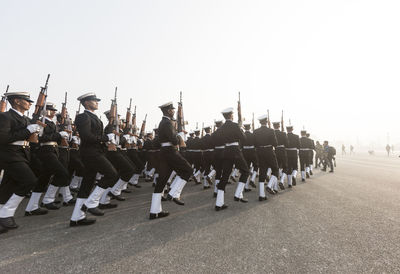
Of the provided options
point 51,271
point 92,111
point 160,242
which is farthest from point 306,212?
point 92,111

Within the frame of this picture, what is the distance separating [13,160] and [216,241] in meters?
3.67

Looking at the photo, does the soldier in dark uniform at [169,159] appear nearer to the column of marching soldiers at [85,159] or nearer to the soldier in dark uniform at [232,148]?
the column of marching soldiers at [85,159]

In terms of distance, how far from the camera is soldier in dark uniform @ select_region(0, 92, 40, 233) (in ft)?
12.5

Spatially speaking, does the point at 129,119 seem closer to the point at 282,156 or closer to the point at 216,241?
the point at 282,156

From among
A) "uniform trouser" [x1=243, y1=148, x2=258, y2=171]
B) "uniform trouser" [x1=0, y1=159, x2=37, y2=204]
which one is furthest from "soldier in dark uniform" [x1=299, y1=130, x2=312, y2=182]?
"uniform trouser" [x1=0, y1=159, x2=37, y2=204]

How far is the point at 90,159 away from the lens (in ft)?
14.0

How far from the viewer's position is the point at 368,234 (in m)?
3.40

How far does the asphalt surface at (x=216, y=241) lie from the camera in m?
2.52

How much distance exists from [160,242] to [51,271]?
4.23ft

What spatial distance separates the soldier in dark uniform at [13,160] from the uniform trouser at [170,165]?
7.49ft

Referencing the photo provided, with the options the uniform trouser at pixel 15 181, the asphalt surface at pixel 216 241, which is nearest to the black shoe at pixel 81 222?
the asphalt surface at pixel 216 241

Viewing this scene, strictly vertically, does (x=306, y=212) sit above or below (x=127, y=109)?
below

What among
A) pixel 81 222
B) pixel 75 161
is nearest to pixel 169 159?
pixel 81 222

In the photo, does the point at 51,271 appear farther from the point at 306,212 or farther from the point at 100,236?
the point at 306,212
